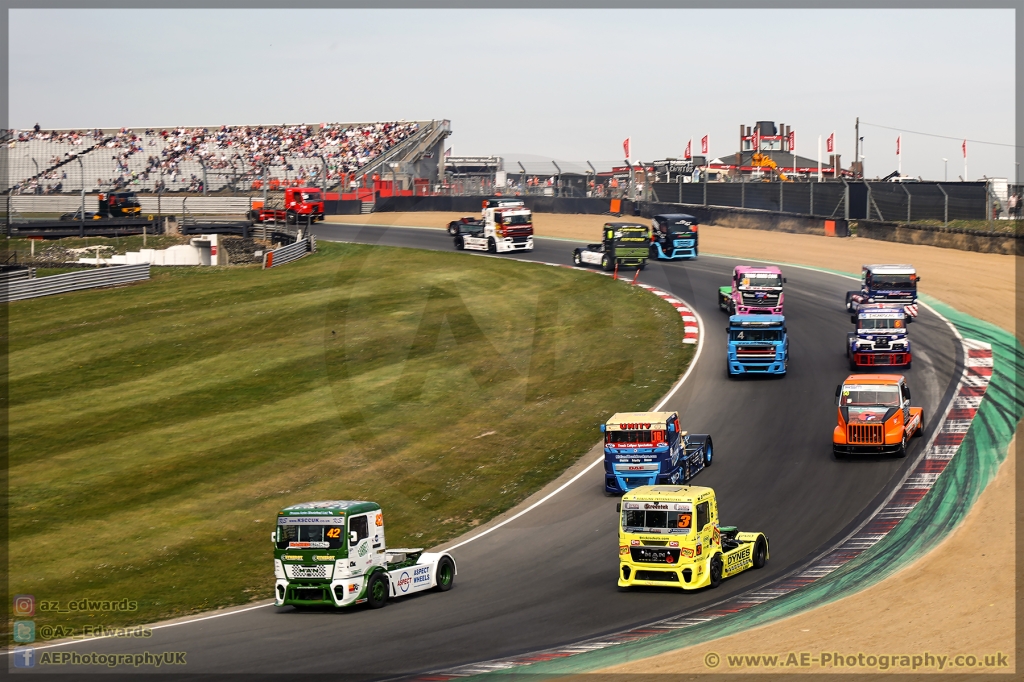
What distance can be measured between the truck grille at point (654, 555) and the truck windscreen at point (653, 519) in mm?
377

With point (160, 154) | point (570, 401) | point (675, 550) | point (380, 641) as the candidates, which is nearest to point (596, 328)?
point (570, 401)

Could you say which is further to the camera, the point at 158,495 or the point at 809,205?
the point at 809,205

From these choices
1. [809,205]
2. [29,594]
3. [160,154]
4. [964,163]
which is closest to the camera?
[29,594]

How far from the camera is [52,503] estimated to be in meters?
27.0

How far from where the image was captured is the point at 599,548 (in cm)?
2297

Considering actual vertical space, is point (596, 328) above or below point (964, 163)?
below

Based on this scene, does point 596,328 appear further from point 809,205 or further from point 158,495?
point 809,205

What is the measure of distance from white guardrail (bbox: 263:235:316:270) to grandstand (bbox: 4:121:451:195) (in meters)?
25.0

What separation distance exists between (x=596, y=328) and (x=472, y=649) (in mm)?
26471

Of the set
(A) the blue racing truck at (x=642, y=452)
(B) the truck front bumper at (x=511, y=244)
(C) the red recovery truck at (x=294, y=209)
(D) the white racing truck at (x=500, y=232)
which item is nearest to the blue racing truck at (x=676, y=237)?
(B) the truck front bumper at (x=511, y=244)

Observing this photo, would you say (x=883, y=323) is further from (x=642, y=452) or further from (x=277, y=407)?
(x=277, y=407)

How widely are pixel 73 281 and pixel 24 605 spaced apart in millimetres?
34737

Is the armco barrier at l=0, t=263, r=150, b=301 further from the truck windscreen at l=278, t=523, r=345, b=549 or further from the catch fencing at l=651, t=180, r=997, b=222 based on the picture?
the truck windscreen at l=278, t=523, r=345, b=549

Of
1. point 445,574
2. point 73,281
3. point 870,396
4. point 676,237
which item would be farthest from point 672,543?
point 73,281
